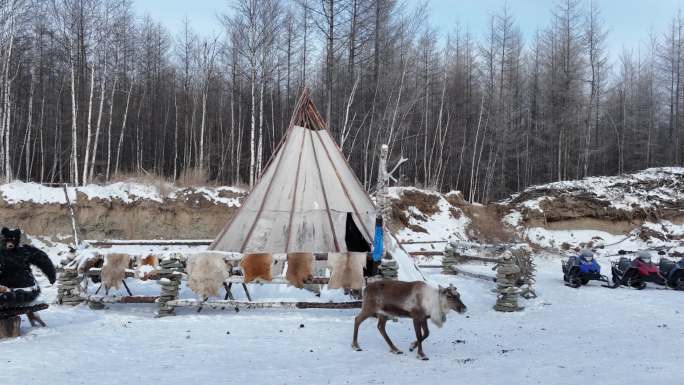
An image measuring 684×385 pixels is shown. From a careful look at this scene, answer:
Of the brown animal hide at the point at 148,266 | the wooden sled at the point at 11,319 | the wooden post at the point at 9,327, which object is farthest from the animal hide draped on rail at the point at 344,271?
the wooden post at the point at 9,327

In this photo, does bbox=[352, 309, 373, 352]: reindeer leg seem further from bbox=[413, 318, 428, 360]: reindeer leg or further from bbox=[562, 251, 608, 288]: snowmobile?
bbox=[562, 251, 608, 288]: snowmobile

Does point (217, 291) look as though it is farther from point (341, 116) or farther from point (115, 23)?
point (115, 23)

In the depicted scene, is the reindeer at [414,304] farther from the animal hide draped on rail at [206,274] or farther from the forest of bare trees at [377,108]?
the forest of bare trees at [377,108]

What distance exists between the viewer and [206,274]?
7.91 meters

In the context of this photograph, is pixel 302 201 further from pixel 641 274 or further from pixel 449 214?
pixel 449 214

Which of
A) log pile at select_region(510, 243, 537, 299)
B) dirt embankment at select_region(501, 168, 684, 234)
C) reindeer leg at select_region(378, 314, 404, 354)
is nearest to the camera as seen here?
reindeer leg at select_region(378, 314, 404, 354)

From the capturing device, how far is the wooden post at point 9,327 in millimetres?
6281

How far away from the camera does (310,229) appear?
11312 mm

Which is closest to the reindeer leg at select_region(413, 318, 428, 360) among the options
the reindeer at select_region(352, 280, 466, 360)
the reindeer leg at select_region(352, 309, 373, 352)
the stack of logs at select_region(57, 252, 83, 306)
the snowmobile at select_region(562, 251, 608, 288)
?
the reindeer at select_region(352, 280, 466, 360)

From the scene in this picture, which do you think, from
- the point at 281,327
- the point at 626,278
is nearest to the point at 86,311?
the point at 281,327

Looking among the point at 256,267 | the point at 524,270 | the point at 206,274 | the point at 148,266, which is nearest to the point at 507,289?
the point at 524,270

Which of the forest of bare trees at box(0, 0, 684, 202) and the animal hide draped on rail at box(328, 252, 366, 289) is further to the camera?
A: the forest of bare trees at box(0, 0, 684, 202)

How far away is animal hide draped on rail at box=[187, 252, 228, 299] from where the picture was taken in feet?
25.9

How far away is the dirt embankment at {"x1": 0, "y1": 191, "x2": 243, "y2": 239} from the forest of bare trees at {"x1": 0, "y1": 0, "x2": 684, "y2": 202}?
6433 millimetres
